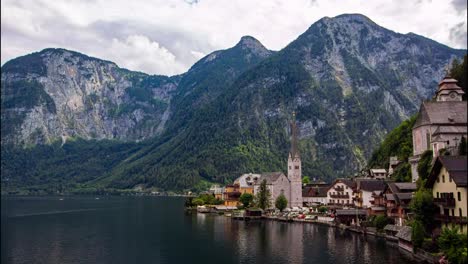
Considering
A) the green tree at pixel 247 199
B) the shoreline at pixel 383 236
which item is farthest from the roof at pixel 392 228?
the green tree at pixel 247 199

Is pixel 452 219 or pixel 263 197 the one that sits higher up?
pixel 263 197

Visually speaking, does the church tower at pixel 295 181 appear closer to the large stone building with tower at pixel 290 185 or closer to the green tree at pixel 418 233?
the large stone building with tower at pixel 290 185

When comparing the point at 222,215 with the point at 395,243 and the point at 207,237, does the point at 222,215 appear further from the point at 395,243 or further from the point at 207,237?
the point at 395,243

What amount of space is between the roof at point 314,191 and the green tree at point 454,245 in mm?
108962

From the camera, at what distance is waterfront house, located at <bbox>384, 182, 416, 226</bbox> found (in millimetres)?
89750

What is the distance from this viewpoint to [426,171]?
253 feet

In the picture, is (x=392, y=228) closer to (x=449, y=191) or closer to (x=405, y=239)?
(x=405, y=239)

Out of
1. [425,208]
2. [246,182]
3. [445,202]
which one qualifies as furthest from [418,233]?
[246,182]

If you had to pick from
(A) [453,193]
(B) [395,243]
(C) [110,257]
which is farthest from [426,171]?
(C) [110,257]

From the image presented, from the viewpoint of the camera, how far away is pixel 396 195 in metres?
92.2

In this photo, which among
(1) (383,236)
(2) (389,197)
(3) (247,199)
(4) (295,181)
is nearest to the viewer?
(1) (383,236)

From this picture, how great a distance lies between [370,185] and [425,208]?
67.3 meters

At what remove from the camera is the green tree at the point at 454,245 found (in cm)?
4888

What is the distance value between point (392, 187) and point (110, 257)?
58.6 m
